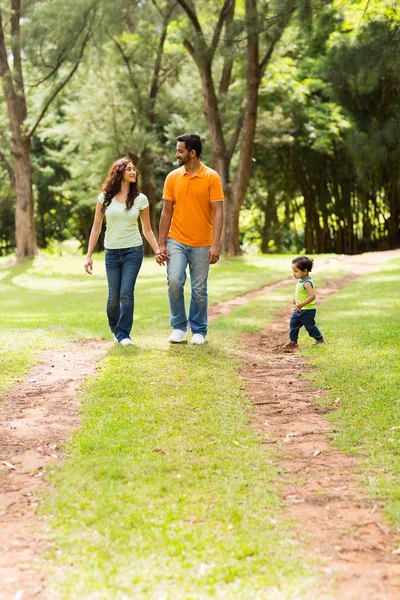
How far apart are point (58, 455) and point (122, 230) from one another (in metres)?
3.30

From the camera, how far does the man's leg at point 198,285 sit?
7.27 meters

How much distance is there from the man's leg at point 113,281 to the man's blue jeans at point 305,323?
194 centimetres

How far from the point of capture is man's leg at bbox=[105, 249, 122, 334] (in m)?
7.48

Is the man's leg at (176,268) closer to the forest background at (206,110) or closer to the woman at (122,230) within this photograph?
the woman at (122,230)

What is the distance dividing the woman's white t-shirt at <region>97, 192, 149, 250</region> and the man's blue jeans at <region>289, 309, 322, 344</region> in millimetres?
1915

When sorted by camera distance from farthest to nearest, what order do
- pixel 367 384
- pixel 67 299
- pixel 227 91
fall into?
pixel 227 91 < pixel 67 299 < pixel 367 384

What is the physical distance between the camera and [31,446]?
15.7ft

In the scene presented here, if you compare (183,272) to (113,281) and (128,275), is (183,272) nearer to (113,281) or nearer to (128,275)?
(128,275)

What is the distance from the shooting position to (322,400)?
578 cm

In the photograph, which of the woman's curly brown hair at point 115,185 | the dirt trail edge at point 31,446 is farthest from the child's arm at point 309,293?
the dirt trail edge at point 31,446

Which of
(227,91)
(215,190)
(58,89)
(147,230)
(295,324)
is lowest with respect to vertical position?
(295,324)

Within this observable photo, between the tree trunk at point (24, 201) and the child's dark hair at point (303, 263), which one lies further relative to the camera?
the tree trunk at point (24, 201)

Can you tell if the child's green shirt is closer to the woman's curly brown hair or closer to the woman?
the woman

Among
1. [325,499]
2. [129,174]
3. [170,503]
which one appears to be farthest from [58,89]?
[325,499]
